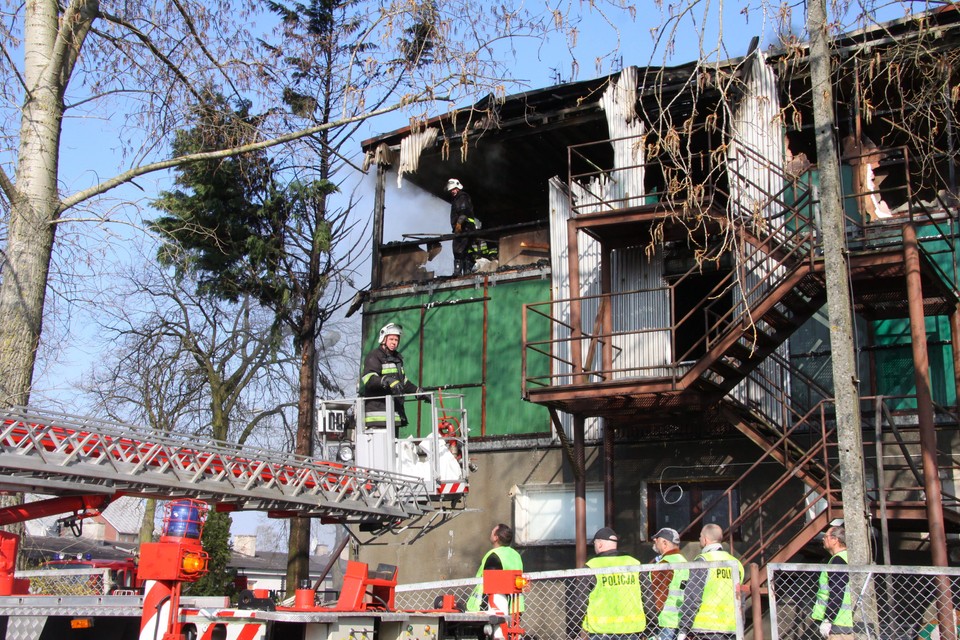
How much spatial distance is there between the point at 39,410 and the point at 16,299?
10.4 feet

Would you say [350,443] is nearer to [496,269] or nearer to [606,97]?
[496,269]

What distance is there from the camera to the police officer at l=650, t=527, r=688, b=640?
8773 mm

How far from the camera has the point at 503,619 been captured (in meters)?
9.28

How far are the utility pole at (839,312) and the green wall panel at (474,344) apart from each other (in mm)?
7970

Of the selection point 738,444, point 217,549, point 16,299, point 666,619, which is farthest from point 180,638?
point 217,549

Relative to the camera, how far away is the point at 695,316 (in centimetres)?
1650

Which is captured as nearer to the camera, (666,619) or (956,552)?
(666,619)

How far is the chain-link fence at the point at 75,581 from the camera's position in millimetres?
10586

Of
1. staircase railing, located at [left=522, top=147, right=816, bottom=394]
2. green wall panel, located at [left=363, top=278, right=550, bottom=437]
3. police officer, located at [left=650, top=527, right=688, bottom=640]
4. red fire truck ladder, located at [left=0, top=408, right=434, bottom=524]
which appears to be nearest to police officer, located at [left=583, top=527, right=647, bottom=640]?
police officer, located at [left=650, top=527, right=688, bottom=640]

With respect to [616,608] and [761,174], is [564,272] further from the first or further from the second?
[616,608]

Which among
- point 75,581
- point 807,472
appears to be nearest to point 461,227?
point 807,472

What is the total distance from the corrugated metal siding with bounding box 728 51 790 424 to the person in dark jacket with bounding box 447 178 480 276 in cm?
501

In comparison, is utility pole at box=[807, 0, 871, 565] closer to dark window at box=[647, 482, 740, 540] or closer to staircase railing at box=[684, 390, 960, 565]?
staircase railing at box=[684, 390, 960, 565]

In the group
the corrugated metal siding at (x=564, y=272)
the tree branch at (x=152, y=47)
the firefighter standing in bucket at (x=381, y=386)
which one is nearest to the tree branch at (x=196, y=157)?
the tree branch at (x=152, y=47)
